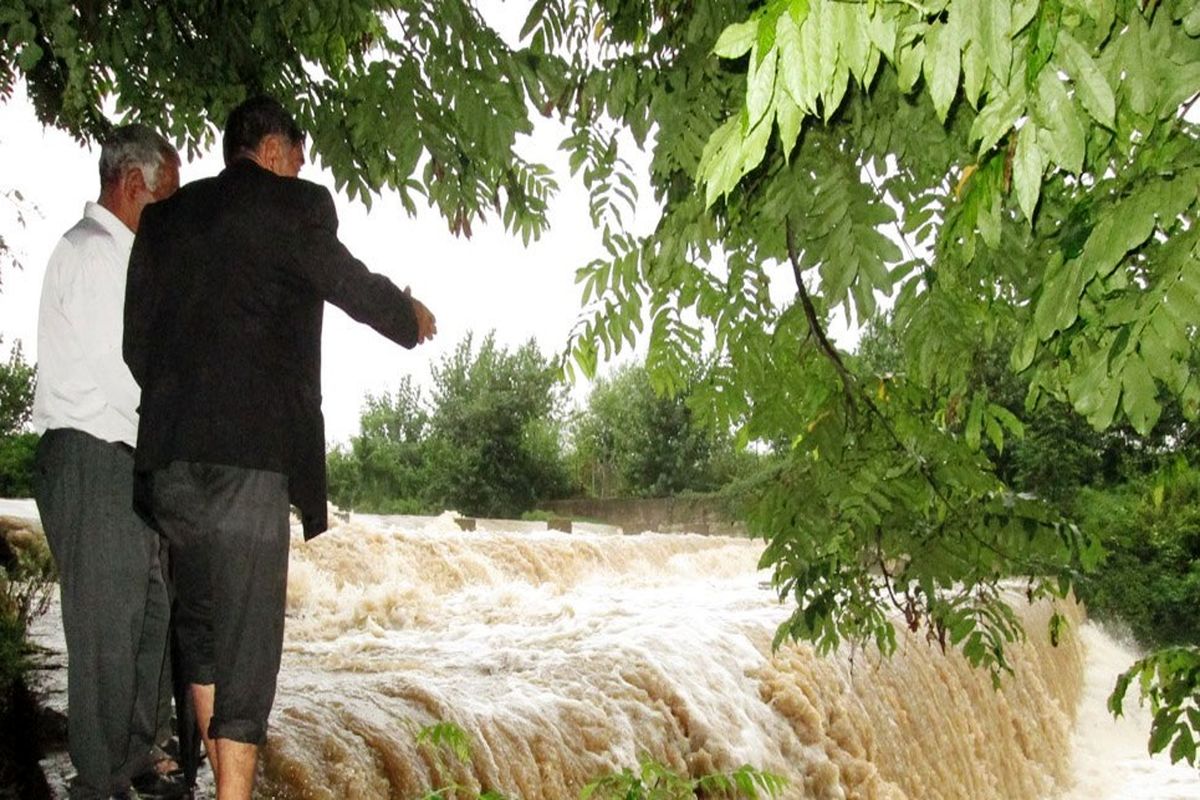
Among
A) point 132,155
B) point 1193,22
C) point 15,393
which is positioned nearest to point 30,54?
point 132,155

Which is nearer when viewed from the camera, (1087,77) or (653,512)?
(1087,77)

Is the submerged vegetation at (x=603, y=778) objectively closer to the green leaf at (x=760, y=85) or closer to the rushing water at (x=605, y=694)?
the rushing water at (x=605, y=694)

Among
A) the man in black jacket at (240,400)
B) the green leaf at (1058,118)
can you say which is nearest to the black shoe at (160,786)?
the man in black jacket at (240,400)

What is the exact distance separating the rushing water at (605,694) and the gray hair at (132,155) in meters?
2.06

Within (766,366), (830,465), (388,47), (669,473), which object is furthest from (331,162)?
(669,473)

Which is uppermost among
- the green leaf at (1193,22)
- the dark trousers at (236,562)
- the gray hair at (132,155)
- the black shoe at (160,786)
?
the gray hair at (132,155)

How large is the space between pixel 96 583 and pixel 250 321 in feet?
2.46

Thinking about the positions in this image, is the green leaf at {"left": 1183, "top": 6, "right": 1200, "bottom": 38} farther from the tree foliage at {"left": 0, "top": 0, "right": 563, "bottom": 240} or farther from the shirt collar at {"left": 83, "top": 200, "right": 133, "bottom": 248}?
the shirt collar at {"left": 83, "top": 200, "right": 133, "bottom": 248}

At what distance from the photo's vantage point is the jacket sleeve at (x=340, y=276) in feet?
6.38

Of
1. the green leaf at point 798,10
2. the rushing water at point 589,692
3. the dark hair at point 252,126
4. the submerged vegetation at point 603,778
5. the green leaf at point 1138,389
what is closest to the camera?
the green leaf at point 798,10

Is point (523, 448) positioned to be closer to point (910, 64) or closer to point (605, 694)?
point (605, 694)

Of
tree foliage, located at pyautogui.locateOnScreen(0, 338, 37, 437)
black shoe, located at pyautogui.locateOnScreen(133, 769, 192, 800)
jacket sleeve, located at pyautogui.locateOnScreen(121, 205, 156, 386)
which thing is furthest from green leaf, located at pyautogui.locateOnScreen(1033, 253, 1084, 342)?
tree foliage, located at pyautogui.locateOnScreen(0, 338, 37, 437)

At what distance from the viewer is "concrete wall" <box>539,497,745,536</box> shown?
27127 millimetres

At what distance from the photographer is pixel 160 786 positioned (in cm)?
255
